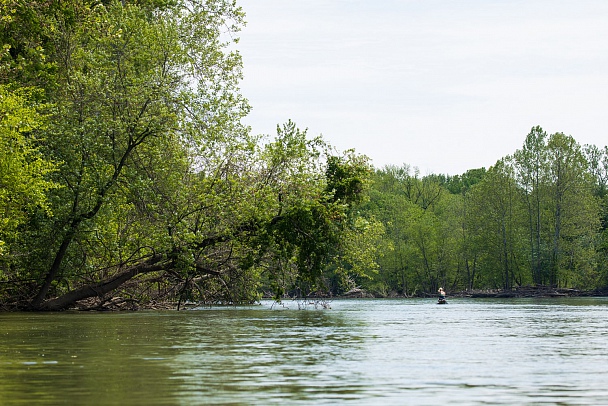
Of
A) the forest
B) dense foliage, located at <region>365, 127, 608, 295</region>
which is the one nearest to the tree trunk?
the forest

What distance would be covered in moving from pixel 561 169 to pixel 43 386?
97861mm

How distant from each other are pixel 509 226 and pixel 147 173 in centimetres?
7947

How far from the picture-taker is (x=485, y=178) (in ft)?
365

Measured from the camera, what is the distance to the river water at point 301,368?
34.1 feet

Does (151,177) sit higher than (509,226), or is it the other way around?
Result: (509,226)

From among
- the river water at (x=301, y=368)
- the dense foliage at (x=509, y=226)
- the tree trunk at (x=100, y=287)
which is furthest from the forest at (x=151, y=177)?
the dense foliage at (x=509, y=226)

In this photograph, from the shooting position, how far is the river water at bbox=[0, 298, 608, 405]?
1040 cm

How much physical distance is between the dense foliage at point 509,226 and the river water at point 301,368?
82729mm

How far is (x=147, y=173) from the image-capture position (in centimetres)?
3897

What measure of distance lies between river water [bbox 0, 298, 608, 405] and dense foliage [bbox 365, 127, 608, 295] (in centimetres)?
8273

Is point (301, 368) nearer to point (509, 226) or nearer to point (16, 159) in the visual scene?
point (16, 159)

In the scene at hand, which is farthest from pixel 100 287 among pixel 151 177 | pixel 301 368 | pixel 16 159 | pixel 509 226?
pixel 509 226

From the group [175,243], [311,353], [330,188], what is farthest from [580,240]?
[311,353]

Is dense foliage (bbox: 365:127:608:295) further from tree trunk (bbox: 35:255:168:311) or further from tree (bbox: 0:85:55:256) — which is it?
tree (bbox: 0:85:55:256)
